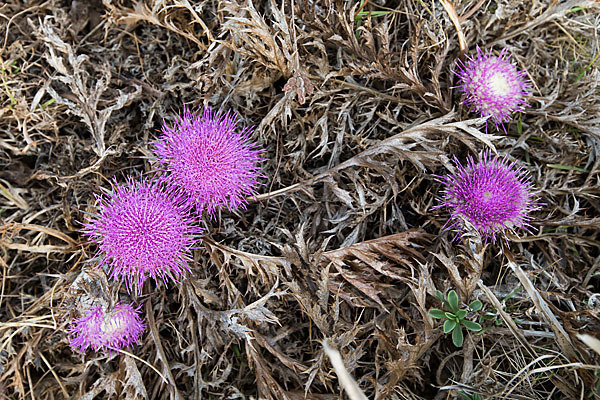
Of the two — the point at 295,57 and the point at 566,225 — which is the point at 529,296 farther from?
the point at 295,57

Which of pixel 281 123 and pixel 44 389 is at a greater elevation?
pixel 281 123

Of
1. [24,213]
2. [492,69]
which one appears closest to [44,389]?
[24,213]

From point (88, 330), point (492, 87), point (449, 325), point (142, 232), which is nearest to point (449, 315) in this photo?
point (449, 325)

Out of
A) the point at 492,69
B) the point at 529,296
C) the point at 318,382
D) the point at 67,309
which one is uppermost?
the point at 492,69

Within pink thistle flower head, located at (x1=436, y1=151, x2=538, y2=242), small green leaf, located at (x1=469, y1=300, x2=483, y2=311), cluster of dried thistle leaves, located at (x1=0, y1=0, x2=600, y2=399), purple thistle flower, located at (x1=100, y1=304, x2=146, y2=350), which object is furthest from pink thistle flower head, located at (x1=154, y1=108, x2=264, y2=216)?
small green leaf, located at (x1=469, y1=300, x2=483, y2=311)

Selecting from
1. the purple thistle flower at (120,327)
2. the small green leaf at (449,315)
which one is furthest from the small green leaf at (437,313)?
the purple thistle flower at (120,327)

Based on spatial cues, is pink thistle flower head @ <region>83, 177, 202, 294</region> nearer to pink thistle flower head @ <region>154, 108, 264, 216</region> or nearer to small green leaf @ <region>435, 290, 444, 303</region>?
pink thistle flower head @ <region>154, 108, 264, 216</region>

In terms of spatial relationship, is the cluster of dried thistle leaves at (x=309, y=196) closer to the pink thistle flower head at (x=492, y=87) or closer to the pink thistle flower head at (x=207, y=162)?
the pink thistle flower head at (x=492, y=87)
